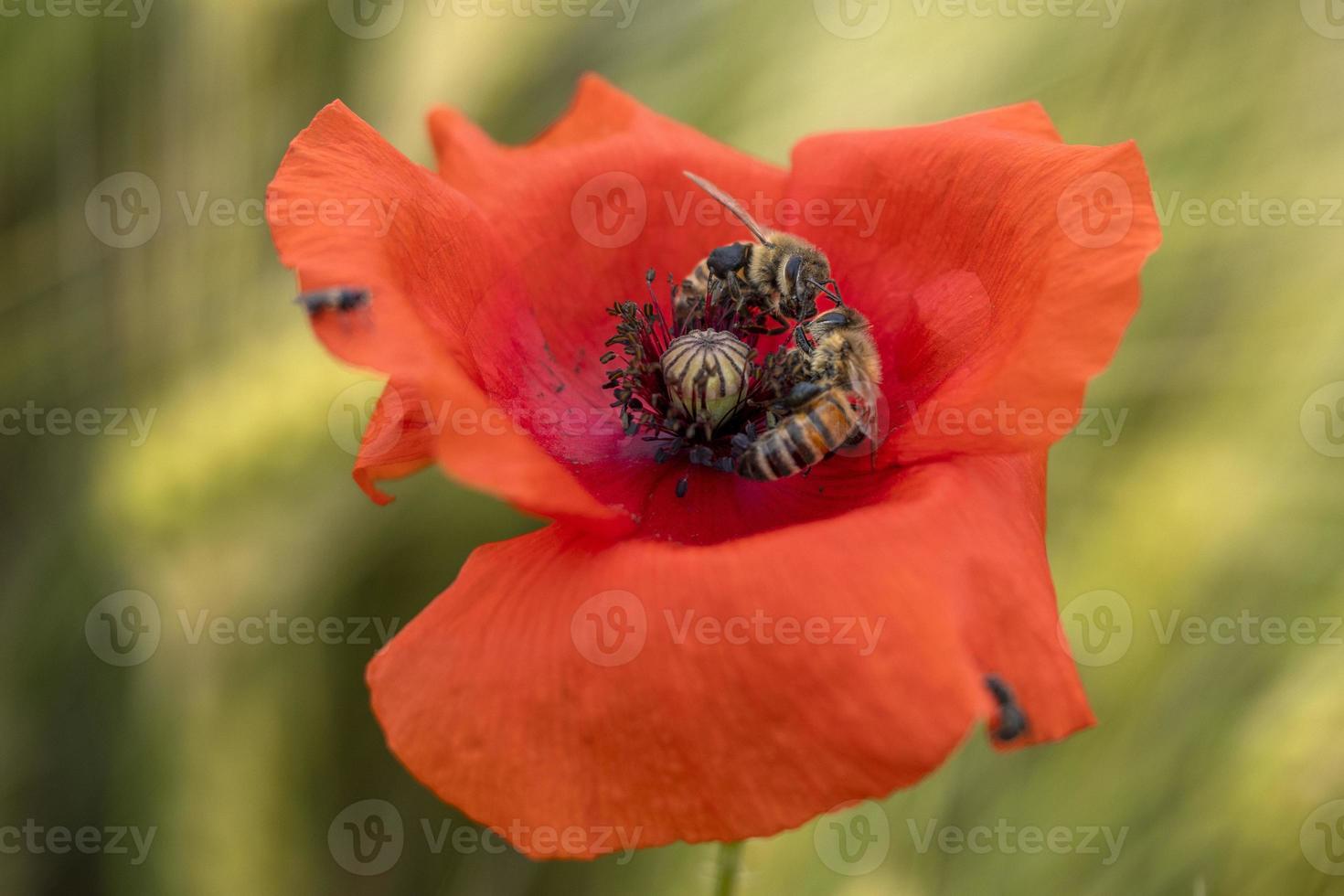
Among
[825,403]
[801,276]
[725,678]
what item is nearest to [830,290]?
[801,276]

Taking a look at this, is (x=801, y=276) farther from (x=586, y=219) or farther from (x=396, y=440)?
(x=396, y=440)

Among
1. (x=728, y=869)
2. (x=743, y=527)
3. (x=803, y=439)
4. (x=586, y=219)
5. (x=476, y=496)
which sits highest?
(x=586, y=219)

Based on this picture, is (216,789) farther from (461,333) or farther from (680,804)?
(680,804)

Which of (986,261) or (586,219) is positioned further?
(586,219)

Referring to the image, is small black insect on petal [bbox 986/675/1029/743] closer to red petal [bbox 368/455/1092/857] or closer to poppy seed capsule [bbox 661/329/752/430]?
red petal [bbox 368/455/1092/857]

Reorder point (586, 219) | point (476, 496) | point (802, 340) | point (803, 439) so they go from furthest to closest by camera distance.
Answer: point (476, 496) → point (586, 219) → point (802, 340) → point (803, 439)

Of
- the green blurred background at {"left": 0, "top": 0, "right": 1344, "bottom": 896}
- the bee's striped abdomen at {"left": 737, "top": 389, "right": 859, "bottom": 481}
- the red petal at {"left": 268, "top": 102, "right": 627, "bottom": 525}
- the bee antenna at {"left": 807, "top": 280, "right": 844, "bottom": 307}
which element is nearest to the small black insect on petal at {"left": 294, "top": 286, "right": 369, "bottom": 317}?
the red petal at {"left": 268, "top": 102, "right": 627, "bottom": 525}

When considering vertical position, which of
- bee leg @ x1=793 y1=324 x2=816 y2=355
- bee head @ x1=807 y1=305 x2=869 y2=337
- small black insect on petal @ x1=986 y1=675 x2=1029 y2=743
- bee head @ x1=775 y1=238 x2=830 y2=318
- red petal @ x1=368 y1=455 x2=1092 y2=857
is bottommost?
small black insect on petal @ x1=986 y1=675 x2=1029 y2=743

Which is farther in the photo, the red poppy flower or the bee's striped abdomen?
the bee's striped abdomen
